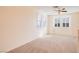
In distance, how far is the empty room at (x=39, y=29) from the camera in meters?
1.38

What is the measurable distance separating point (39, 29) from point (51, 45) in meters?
0.19

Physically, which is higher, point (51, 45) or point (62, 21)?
point (62, 21)

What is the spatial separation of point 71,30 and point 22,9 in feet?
1.63

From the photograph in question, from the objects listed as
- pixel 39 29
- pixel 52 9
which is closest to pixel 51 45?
pixel 39 29

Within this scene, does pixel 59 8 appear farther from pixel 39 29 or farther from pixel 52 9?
pixel 39 29

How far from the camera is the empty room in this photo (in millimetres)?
1378

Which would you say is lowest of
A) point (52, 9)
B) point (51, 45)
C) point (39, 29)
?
point (51, 45)

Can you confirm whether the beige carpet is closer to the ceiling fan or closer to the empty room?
the empty room

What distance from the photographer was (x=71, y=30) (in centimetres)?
140

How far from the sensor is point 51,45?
54.2 inches

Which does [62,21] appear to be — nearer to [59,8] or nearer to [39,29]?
[59,8]

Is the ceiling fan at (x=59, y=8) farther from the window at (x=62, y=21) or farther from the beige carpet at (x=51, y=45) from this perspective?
the beige carpet at (x=51, y=45)

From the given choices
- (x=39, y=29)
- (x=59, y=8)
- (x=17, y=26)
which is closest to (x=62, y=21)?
(x=59, y=8)
